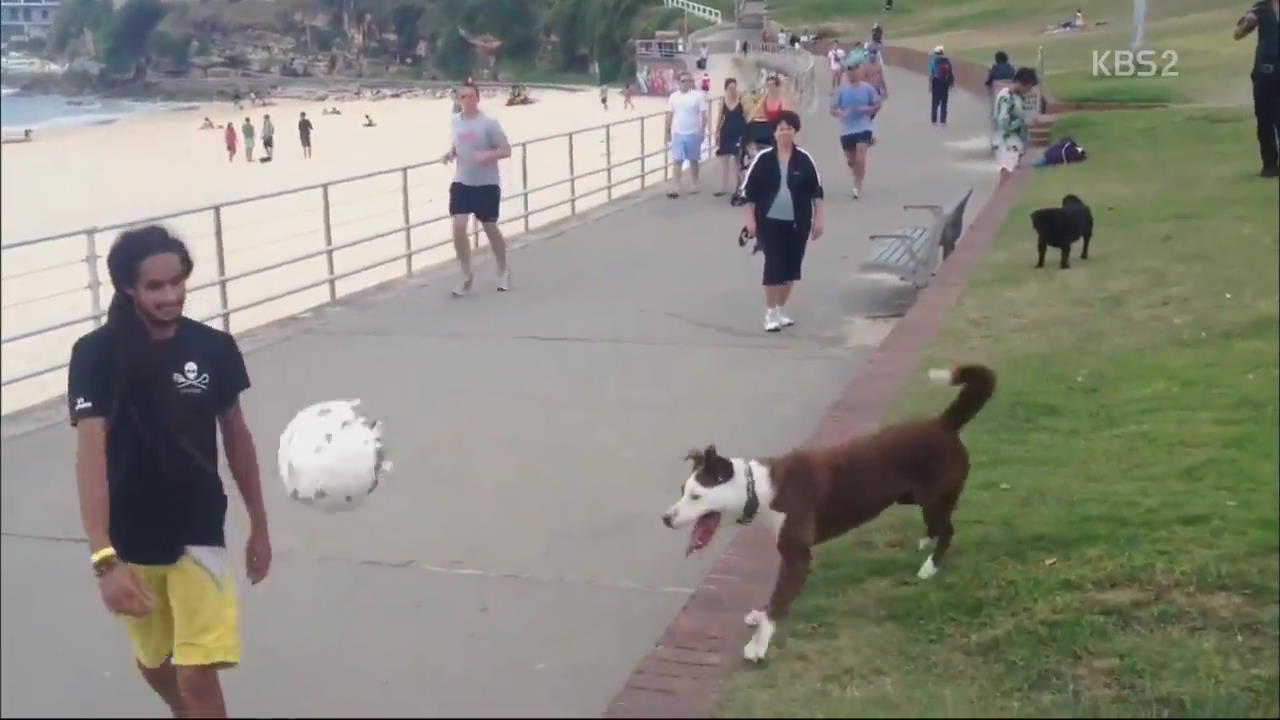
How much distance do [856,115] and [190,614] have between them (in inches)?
489

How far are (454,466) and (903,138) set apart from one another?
1706cm

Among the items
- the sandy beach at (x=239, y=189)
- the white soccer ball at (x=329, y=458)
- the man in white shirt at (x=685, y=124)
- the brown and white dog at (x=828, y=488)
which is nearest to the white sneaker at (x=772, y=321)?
the sandy beach at (x=239, y=189)

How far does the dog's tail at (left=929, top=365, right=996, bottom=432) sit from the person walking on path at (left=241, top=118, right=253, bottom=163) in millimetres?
2582

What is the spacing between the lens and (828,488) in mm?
4387

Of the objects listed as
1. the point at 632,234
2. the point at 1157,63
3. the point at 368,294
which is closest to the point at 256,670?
the point at 368,294

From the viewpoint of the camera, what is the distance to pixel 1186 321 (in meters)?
7.38

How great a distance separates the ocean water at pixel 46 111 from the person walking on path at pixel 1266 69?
8.96m

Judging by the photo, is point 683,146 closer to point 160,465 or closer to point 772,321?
point 772,321

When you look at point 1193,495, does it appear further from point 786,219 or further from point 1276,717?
point 786,219

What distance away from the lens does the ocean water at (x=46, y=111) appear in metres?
2.97

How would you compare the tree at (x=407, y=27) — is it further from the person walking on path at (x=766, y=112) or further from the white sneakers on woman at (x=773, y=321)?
the person walking on path at (x=766, y=112)

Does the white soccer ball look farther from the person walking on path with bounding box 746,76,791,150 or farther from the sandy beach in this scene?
the person walking on path with bounding box 746,76,791,150

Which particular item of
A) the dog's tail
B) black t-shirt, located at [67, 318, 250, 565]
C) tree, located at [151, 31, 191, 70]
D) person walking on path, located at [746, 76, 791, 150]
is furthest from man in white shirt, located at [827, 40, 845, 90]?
black t-shirt, located at [67, 318, 250, 565]

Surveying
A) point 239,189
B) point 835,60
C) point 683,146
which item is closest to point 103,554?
point 239,189
